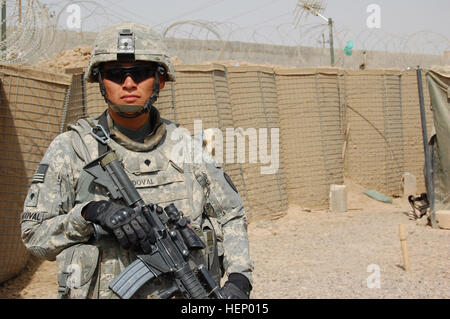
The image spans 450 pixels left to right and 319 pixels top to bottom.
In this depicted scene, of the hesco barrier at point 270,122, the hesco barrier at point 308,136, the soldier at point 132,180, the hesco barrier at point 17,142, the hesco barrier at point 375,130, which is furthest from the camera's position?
the hesco barrier at point 375,130

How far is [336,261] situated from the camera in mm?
5262

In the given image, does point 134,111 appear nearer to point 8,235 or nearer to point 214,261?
point 214,261

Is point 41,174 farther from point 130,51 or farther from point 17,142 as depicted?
point 17,142

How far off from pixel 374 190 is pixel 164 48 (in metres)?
7.66

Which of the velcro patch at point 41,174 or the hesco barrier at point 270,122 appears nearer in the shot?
the velcro patch at point 41,174

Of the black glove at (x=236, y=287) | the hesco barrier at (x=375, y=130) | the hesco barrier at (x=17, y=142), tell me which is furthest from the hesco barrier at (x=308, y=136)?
the black glove at (x=236, y=287)

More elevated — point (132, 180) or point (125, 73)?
point (125, 73)

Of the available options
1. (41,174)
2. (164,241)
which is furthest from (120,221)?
(41,174)

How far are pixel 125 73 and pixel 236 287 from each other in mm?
868

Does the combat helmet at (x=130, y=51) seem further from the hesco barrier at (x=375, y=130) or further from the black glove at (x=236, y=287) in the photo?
the hesco barrier at (x=375, y=130)

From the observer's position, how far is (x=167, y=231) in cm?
173

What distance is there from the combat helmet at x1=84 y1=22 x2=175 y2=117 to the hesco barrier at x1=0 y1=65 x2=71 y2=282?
101 inches

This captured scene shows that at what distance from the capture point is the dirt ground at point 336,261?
430 centimetres
